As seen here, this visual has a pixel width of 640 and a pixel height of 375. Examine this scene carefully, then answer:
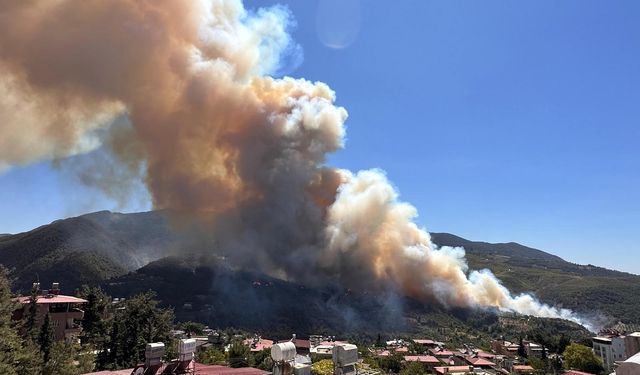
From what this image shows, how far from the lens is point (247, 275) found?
137625 mm

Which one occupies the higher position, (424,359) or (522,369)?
(424,359)

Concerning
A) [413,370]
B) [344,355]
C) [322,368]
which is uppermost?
[344,355]

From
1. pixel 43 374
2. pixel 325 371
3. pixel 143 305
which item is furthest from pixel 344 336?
pixel 43 374

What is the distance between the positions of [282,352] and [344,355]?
1.31 metres

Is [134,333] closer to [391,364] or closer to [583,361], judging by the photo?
[391,364]

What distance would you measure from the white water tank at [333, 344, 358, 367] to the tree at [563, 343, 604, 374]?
230 ft

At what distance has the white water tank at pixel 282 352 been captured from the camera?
971 centimetres

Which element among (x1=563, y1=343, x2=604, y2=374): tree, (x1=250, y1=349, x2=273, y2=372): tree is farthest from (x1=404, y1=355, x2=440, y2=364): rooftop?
(x1=250, y1=349, x2=273, y2=372): tree

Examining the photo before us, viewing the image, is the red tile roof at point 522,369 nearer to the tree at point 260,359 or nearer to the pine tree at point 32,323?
the tree at point 260,359

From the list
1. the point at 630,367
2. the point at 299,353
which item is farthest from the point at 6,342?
the point at 299,353

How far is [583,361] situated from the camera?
215 feet

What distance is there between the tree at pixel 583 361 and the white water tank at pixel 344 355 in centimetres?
7002

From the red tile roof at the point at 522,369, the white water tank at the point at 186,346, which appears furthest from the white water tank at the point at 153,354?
the red tile roof at the point at 522,369

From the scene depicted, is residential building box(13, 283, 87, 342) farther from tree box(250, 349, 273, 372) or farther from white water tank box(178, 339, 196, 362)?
white water tank box(178, 339, 196, 362)
